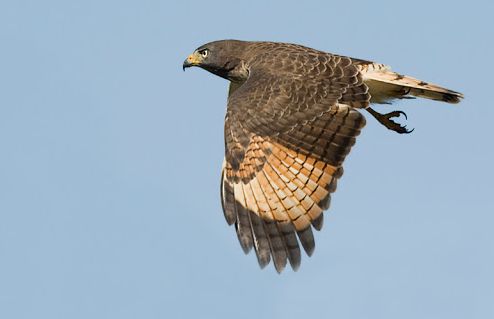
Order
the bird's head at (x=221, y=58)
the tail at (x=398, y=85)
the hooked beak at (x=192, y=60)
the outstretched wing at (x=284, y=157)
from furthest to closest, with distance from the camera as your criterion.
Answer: the hooked beak at (x=192, y=60) < the bird's head at (x=221, y=58) < the tail at (x=398, y=85) < the outstretched wing at (x=284, y=157)

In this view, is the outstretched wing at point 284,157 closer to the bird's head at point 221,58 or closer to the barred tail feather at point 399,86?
the barred tail feather at point 399,86

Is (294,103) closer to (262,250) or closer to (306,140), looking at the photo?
(306,140)

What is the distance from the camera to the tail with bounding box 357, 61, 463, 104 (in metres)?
12.7

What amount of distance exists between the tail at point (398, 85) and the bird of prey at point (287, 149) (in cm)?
15

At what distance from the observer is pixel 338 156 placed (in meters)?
11.4

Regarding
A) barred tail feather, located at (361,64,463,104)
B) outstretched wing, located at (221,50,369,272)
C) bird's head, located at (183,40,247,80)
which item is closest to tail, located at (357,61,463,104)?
barred tail feather, located at (361,64,463,104)

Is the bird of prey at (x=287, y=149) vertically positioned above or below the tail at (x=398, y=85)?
below

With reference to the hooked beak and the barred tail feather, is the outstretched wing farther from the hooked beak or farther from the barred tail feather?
the hooked beak

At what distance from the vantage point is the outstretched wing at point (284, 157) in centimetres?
1125

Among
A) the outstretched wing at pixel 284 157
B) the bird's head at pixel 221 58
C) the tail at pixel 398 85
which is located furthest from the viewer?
the bird's head at pixel 221 58

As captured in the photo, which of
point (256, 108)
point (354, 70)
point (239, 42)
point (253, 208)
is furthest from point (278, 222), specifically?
point (239, 42)

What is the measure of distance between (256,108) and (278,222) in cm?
124

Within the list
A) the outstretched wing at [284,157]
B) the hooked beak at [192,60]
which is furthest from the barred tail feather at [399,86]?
the hooked beak at [192,60]

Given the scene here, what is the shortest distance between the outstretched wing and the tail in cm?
55
